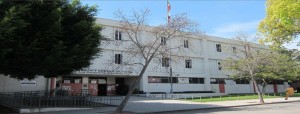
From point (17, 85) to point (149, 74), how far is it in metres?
18.8

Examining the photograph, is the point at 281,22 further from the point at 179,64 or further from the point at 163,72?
the point at 163,72

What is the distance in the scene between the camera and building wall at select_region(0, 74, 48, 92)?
26.9 m

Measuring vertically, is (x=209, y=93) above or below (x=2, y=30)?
below

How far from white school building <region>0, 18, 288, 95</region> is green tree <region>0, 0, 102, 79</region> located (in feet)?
32.0

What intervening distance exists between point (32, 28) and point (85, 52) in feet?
11.5

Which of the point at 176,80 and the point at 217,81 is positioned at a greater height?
the point at 176,80

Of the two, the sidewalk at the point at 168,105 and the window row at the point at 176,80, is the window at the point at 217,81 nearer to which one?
the window row at the point at 176,80

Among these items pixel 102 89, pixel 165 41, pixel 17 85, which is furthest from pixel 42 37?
pixel 102 89

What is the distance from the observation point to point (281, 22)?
52.9 feet

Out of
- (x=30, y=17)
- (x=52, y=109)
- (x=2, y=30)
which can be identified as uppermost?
(x=30, y=17)

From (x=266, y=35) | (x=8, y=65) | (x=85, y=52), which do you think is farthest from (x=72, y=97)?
(x=266, y=35)

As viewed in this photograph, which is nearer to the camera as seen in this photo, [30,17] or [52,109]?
[30,17]

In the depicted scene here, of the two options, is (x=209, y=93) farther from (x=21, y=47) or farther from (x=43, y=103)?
(x=21, y=47)

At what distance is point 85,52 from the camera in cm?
1933
